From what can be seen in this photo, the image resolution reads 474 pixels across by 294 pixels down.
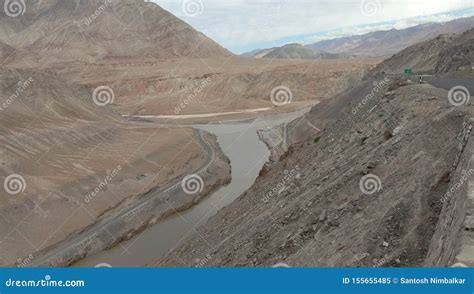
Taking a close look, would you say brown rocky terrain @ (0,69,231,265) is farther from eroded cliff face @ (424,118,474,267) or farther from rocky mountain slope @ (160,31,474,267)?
eroded cliff face @ (424,118,474,267)

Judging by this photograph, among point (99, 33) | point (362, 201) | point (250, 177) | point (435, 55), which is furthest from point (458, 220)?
point (99, 33)

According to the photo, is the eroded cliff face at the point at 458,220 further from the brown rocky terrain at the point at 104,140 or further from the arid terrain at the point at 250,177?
the brown rocky terrain at the point at 104,140

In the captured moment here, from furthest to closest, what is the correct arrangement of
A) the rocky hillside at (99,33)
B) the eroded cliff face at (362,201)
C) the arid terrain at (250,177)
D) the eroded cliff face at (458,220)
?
the rocky hillside at (99,33)
the arid terrain at (250,177)
the eroded cliff face at (362,201)
the eroded cliff face at (458,220)

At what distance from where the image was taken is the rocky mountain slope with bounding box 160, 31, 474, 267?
514 inches

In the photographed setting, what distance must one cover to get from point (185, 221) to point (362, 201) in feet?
62.7

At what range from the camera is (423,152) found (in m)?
16.6

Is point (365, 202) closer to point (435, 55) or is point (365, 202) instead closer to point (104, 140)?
point (104, 140)

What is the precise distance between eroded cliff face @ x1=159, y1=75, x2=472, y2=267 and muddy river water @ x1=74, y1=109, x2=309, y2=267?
158 inches

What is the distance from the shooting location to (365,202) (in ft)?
52.7

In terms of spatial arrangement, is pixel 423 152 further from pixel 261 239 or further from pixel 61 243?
pixel 61 243

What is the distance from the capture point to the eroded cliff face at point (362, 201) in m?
13.3

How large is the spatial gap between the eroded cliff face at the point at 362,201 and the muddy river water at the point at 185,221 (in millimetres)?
4015

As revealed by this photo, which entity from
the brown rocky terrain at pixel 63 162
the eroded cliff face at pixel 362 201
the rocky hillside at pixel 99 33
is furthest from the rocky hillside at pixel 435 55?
the rocky hillside at pixel 99 33

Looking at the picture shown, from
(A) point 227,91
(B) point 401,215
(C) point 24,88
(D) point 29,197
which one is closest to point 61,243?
(D) point 29,197
